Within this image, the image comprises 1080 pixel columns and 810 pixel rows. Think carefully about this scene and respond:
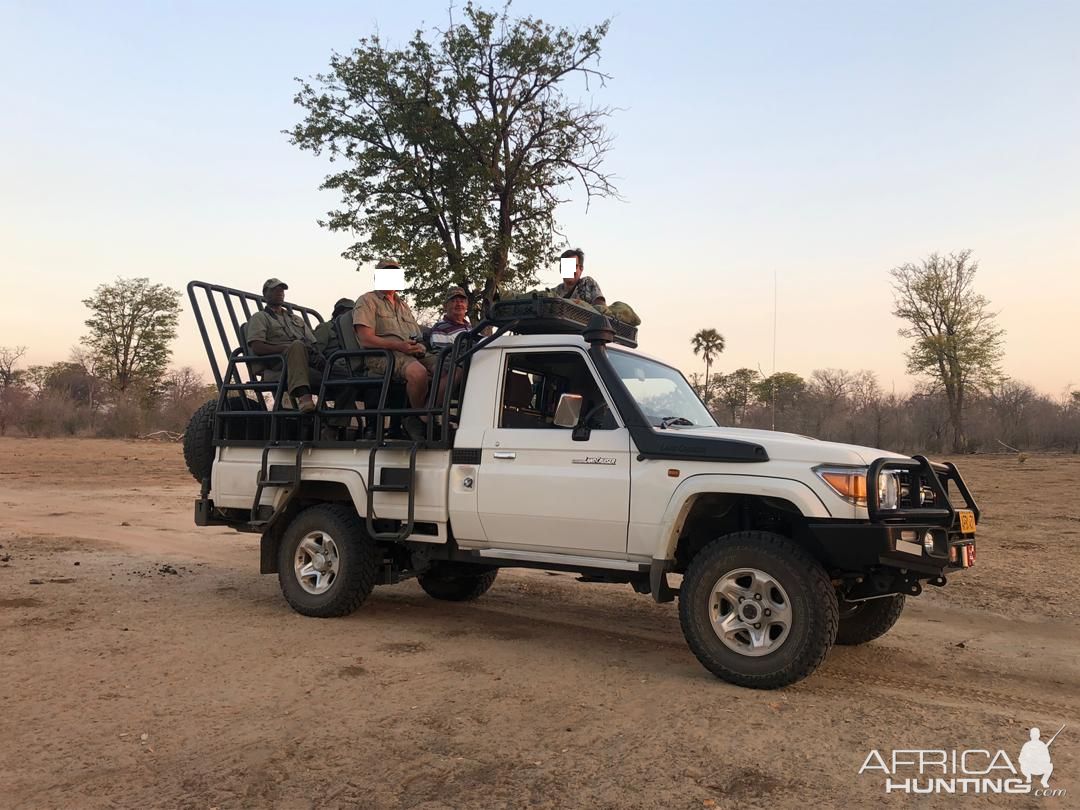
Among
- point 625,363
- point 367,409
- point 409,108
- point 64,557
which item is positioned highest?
point 409,108

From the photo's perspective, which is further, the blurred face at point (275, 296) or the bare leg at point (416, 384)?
the blurred face at point (275, 296)

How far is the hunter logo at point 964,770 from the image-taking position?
3.58 meters

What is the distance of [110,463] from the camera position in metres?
26.1

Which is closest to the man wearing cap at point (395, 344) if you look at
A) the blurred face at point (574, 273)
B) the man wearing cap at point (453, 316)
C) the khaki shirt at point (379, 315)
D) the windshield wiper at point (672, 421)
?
the khaki shirt at point (379, 315)

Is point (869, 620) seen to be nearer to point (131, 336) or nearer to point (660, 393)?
point (660, 393)

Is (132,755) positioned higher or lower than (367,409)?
lower

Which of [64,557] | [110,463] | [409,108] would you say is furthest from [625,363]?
[110,463]

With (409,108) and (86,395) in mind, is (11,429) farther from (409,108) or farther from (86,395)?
(409,108)

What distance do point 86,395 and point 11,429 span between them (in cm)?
1261

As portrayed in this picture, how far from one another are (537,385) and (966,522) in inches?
118

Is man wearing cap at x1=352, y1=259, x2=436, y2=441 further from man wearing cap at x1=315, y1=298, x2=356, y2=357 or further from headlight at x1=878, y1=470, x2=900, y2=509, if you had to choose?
headlight at x1=878, y1=470, x2=900, y2=509

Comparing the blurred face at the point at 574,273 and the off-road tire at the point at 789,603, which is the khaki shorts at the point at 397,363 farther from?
the off-road tire at the point at 789,603

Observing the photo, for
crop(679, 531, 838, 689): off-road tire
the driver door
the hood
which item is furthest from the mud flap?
the hood

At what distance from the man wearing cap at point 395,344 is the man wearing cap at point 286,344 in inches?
21.1
